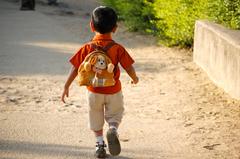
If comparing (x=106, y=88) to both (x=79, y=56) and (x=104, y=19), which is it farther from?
(x=104, y=19)

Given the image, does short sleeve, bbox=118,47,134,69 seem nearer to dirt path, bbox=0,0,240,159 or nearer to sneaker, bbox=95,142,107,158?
sneaker, bbox=95,142,107,158

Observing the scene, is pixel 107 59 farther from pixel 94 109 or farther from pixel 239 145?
pixel 239 145

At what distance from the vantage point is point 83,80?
15.9ft

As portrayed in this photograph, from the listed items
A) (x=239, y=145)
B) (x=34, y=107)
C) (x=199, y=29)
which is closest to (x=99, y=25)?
(x=239, y=145)

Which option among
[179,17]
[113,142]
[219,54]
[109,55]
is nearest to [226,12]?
[219,54]

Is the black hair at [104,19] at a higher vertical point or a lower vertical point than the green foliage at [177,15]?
higher

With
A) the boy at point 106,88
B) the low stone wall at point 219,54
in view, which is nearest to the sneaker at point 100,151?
the boy at point 106,88

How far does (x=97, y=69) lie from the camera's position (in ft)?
15.7

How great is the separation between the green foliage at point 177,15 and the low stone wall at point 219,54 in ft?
0.88

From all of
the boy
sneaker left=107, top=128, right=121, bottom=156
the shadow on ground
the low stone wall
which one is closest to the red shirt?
the boy

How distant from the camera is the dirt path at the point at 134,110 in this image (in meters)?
5.47

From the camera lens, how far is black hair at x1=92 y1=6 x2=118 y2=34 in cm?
477

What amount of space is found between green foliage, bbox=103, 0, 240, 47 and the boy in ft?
14.1

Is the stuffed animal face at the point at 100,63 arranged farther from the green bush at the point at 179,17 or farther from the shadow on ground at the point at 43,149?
the green bush at the point at 179,17
